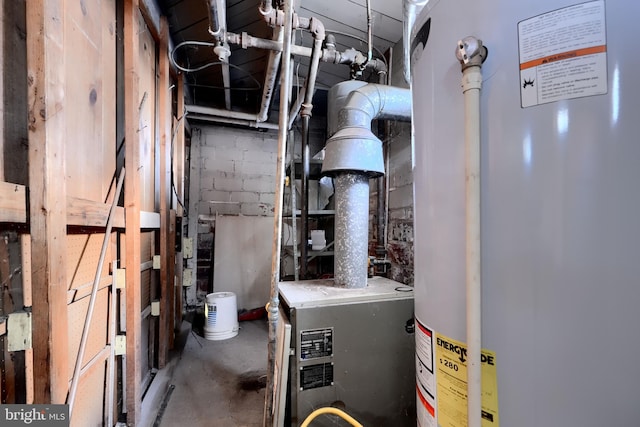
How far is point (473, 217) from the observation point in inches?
19.4

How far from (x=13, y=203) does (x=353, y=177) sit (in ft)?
3.97

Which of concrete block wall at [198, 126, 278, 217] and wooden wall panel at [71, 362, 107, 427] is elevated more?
concrete block wall at [198, 126, 278, 217]

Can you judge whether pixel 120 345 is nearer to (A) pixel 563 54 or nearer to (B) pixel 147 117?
(B) pixel 147 117

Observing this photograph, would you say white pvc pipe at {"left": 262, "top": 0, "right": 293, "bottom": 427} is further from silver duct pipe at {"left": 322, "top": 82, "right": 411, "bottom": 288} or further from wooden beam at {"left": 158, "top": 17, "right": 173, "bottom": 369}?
wooden beam at {"left": 158, "top": 17, "right": 173, "bottom": 369}

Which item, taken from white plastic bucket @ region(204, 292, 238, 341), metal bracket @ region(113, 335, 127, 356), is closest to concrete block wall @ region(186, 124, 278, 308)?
white plastic bucket @ region(204, 292, 238, 341)

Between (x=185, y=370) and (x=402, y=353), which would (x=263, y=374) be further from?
(x=402, y=353)

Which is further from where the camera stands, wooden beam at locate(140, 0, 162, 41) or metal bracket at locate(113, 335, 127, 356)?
wooden beam at locate(140, 0, 162, 41)

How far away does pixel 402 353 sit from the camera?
4.12ft

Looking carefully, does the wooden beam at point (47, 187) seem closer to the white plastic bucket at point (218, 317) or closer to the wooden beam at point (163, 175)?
the wooden beam at point (163, 175)

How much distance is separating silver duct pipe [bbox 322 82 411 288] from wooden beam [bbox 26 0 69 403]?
1020 mm

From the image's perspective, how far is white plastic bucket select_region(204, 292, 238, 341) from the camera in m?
2.51

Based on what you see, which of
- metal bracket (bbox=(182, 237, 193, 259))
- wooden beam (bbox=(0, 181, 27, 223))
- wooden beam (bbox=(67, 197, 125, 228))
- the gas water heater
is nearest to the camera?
the gas water heater

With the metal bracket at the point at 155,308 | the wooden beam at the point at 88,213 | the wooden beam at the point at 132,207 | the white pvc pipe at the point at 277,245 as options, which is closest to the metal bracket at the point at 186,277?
the metal bracket at the point at 155,308

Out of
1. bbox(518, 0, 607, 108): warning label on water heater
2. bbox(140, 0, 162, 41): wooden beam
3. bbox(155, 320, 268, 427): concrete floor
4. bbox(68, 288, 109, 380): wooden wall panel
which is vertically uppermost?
bbox(140, 0, 162, 41): wooden beam
